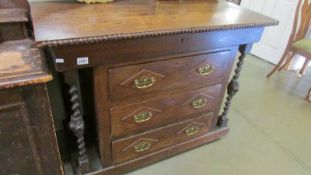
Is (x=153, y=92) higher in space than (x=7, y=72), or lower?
lower

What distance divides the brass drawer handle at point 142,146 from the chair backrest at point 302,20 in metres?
2.04

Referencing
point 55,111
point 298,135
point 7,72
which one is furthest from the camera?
point 298,135

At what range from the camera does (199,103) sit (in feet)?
4.72

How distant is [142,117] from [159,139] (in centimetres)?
25

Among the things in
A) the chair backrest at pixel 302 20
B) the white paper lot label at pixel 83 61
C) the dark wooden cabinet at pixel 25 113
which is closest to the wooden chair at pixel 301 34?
the chair backrest at pixel 302 20

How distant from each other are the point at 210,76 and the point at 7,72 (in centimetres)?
101

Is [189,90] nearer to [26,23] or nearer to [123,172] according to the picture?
[123,172]

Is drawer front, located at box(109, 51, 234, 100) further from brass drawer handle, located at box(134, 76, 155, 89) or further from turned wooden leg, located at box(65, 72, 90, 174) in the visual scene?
turned wooden leg, located at box(65, 72, 90, 174)

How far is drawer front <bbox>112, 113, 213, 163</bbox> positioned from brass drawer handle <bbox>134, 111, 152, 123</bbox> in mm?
110

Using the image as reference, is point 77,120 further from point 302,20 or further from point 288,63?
point 288,63

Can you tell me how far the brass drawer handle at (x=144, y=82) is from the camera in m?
1.13

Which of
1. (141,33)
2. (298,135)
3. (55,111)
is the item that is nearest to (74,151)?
(55,111)

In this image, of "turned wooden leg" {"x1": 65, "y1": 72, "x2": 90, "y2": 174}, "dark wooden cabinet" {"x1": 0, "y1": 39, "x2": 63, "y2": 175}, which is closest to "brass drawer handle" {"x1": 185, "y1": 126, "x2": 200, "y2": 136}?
"turned wooden leg" {"x1": 65, "y1": 72, "x2": 90, "y2": 174}

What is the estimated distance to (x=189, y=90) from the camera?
1338 millimetres
